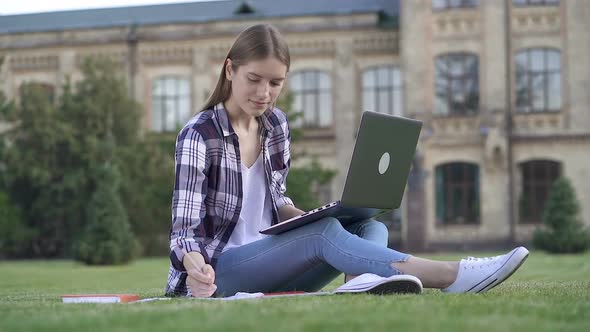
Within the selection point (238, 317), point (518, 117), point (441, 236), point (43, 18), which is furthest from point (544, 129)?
point (238, 317)

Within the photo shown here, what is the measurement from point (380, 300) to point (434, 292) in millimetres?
802

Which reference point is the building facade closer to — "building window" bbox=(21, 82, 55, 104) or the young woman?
"building window" bbox=(21, 82, 55, 104)

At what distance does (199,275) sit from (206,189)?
2.03ft

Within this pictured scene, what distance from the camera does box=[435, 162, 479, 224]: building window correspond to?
30886 mm

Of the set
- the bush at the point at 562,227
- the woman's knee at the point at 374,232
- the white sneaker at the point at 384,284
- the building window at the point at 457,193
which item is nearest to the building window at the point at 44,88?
the building window at the point at 457,193

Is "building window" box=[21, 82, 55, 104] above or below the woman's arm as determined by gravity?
above

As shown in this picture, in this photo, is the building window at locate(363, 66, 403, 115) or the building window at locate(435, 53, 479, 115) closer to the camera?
the building window at locate(435, 53, 479, 115)

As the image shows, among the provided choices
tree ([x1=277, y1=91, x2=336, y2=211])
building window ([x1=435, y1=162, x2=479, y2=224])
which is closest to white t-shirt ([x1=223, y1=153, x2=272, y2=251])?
tree ([x1=277, y1=91, x2=336, y2=211])

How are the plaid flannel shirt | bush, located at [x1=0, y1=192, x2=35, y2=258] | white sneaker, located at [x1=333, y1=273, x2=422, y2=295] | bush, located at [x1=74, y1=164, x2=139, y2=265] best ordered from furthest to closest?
bush, located at [x1=0, y1=192, x2=35, y2=258], bush, located at [x1=74, y1=164, x2=139, y2=265], the plaid flannel shirt, white sneaker, located at [x1=333, y1=273, x2=422, y2=295]

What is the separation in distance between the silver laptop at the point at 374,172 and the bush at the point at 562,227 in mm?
20583

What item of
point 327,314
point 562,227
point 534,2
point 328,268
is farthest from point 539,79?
point 327,314

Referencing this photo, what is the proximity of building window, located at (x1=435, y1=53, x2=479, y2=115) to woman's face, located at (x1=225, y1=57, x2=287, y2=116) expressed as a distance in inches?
1000

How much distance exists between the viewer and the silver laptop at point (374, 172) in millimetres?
5945

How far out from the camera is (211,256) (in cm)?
632
